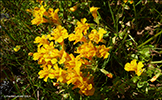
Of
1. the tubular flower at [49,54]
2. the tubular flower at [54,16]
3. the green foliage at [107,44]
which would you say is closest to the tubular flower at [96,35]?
the green foliage at [107,44]

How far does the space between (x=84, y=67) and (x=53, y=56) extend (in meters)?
0.38

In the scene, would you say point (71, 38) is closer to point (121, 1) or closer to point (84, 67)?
point (84, 67)

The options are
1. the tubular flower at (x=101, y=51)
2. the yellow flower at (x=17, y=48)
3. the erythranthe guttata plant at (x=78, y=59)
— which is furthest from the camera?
the yellow flower at (x=17, y=48)

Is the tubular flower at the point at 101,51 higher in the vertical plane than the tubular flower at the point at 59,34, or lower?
lower

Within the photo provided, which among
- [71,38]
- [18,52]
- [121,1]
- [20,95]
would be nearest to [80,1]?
[121,1]

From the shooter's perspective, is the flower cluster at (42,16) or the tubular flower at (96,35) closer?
the tubular flower at (96,35)

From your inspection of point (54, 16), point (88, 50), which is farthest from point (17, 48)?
point (88, 50)

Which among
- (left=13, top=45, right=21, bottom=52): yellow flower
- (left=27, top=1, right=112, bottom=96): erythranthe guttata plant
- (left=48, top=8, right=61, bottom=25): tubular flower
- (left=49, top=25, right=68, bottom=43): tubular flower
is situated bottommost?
(left=27, top=1, right=112, bottom=96): erythranthe guttata plant

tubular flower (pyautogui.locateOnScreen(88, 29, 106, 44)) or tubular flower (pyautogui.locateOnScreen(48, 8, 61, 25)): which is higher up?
tubular flower (pyautogui.locateOnScreen(48, 8, 61, 25))

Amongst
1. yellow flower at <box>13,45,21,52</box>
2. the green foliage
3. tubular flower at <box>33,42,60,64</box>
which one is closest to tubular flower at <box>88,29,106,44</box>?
the green foliage

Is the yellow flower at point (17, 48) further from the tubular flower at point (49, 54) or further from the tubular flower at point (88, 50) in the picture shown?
the tubular flower at point (88, 50)

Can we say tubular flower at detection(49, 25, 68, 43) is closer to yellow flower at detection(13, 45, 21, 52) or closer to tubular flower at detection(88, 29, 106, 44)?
tubular flower at detection(88, 29, 106, 44)

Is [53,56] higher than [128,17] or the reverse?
the reverse

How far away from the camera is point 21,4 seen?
2879mm
